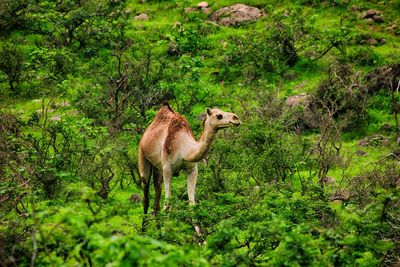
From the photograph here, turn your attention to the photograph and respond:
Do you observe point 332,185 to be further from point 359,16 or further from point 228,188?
point 359,16

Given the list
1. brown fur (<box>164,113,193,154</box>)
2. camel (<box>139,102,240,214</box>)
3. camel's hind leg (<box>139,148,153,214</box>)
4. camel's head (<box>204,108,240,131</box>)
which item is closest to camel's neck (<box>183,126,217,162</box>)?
camel (<box>139,102,240,214</box>)

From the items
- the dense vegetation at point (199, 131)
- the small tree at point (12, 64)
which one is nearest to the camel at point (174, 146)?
the dense vegetation at point (199, 131)

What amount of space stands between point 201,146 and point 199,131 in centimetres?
662

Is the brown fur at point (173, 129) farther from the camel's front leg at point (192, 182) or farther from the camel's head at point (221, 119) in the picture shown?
the camel's head at point (221, 119)

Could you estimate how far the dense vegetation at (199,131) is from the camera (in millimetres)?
7652

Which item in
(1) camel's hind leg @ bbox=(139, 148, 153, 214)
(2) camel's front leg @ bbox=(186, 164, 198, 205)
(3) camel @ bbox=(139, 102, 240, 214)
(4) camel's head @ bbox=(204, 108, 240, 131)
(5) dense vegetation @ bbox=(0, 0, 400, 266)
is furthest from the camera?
(1) camel's hind leg @ bbox=(139, 148, 153, 214)

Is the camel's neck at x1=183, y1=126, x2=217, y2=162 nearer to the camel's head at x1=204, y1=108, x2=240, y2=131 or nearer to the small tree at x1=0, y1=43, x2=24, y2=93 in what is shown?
the camel's head at x1=204, y1=108, x2=240, y2=131

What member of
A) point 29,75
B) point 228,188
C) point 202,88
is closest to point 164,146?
point 228,188

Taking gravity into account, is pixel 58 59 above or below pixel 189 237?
below

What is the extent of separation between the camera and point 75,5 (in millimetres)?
27766

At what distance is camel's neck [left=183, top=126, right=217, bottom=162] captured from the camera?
1159cm

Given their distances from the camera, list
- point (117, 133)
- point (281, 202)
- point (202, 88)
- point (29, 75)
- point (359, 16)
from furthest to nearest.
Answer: point (359, 16) → point (29, 75) → point (202, 88) → point (117, 133) → point (281, 202)

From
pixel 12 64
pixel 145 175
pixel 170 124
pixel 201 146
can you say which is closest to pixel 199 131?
pixel 145 175

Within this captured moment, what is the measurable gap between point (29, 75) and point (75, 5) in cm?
584
